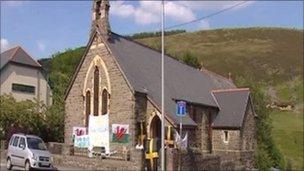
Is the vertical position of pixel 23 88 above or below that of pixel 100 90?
above

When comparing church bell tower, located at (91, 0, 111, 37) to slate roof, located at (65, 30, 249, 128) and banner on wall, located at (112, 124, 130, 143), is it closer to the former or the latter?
slate roof, located at (65, 30, 249, 128)

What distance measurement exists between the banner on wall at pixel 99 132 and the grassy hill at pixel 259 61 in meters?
20.6

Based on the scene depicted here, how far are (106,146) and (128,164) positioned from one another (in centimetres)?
699

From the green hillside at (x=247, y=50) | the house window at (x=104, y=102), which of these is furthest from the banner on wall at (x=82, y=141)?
the green hillside at (x=247, y=50)

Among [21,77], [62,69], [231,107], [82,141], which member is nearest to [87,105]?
[82,141]

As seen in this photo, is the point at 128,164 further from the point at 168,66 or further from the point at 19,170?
the point at 168,66

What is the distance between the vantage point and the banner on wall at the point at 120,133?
1440 inches

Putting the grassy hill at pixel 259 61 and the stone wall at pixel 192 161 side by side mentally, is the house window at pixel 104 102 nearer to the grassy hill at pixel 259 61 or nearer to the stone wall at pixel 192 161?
the stone wall at pixel 192 161

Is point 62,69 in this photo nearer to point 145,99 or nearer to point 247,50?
point 145,99

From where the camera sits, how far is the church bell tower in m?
39.4

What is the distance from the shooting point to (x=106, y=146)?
1494 inches

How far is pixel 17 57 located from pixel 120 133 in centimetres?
2666

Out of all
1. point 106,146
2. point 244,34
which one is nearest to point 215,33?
point 244,34

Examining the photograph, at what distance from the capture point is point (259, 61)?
398ft
